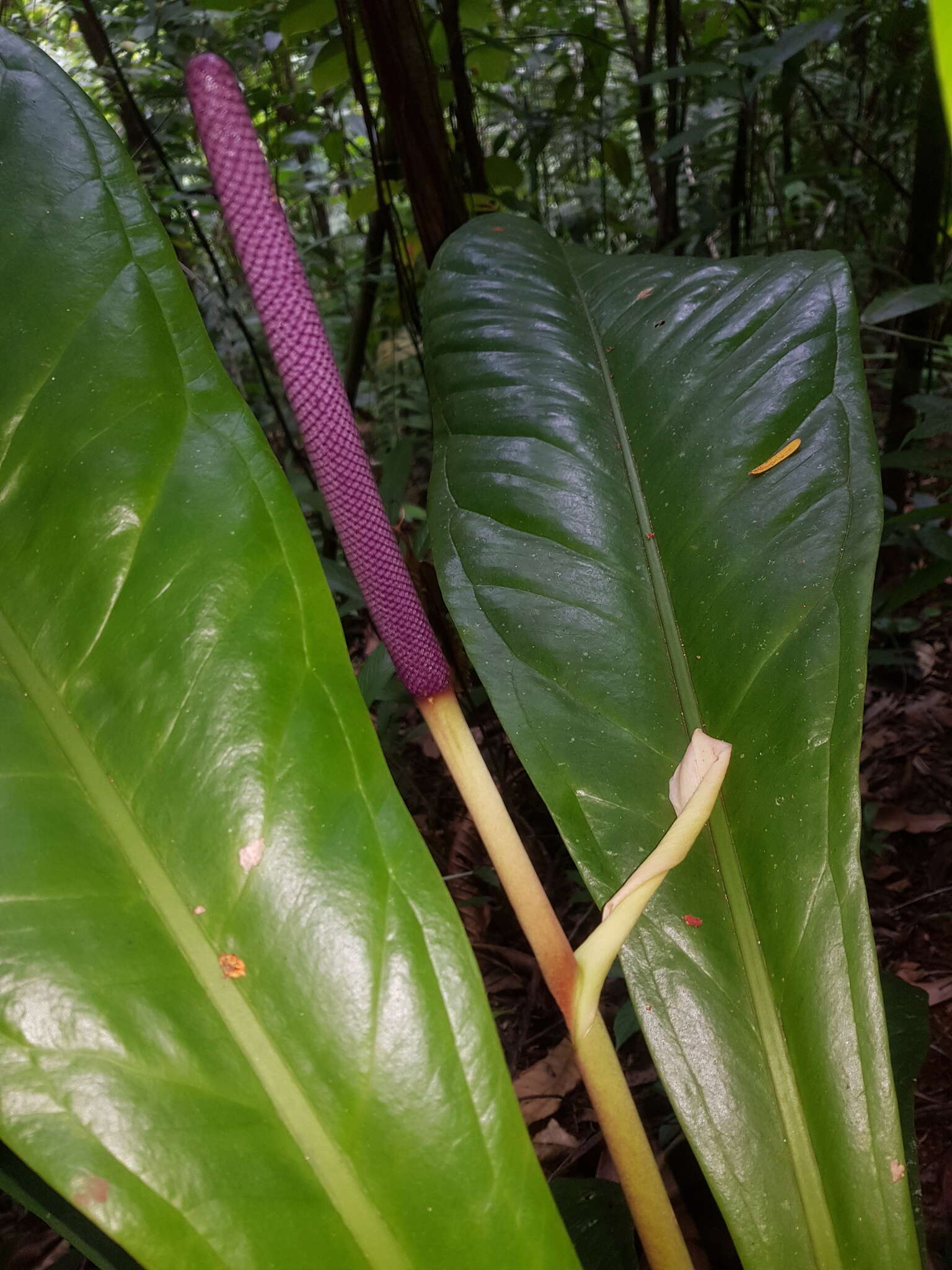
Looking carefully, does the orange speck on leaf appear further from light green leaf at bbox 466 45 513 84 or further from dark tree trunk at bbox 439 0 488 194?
light green leaf at bbox 466 45 513 84

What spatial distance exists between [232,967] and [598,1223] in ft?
1.49

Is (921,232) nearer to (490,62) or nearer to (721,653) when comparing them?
(490,62)

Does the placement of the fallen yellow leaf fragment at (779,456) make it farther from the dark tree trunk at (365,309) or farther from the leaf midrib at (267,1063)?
the dark tree trunk at (365,309)

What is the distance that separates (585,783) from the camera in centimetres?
54

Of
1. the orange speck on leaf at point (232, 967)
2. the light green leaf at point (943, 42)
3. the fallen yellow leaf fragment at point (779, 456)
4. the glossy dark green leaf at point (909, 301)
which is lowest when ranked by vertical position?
the orange speck on leaf at point (232, 967)

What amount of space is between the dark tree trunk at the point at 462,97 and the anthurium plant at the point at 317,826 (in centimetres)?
80

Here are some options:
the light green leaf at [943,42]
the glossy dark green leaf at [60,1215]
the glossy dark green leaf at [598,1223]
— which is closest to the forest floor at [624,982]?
the glossy dark green leaf at [598,1223]

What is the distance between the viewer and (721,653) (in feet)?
1.86

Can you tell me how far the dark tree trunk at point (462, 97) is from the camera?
1.11m

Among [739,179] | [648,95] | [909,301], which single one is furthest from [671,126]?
[909,301]

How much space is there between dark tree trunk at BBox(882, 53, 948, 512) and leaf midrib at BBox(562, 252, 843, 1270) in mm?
734

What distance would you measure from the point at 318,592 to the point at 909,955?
3.65 feet

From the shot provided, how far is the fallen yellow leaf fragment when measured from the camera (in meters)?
0.58

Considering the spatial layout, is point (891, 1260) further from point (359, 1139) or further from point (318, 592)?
point (318, 592)
